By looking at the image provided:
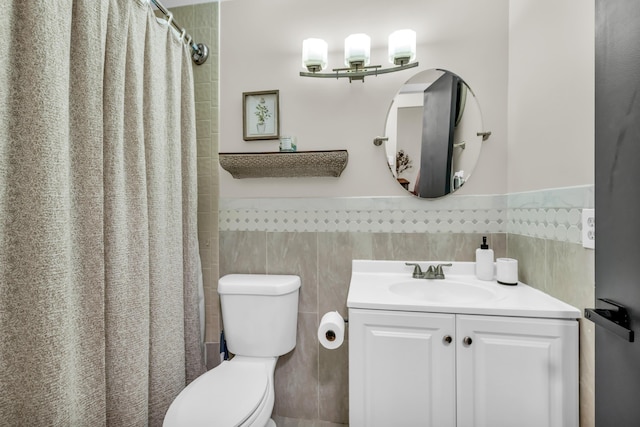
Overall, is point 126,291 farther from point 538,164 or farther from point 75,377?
point 538,164

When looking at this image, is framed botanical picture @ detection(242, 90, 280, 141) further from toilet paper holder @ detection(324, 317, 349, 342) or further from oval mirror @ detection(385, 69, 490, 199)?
toilet paper holder @ detection(324, 317, 349, 342)

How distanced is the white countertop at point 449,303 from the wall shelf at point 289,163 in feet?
1.65

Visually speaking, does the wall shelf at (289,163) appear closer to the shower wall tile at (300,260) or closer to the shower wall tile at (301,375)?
the shower wall tile at (300,260)

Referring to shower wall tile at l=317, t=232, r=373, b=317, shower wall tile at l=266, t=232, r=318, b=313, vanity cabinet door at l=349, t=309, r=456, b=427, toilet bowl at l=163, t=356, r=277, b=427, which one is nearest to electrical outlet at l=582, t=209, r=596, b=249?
vanity cabinet door at l=349, t=309, r=456, b=427

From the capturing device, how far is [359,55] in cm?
142

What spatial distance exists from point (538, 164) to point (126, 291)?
5.29 ft

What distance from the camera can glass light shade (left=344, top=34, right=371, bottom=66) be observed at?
4.66 feet

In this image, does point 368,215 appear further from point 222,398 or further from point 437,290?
point 222,398

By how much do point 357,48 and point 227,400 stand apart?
157 cm

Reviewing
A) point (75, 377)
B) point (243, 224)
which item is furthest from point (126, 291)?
point (243, 224)

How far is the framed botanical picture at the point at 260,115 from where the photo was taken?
1.59 meters

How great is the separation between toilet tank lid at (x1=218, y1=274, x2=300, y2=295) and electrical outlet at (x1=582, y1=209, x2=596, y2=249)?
113 centimetres

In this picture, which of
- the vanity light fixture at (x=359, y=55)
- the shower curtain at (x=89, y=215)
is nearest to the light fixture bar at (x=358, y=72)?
the vanity light fixture at (x=359, y=55)

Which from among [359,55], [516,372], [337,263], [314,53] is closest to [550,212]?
[516,372]
